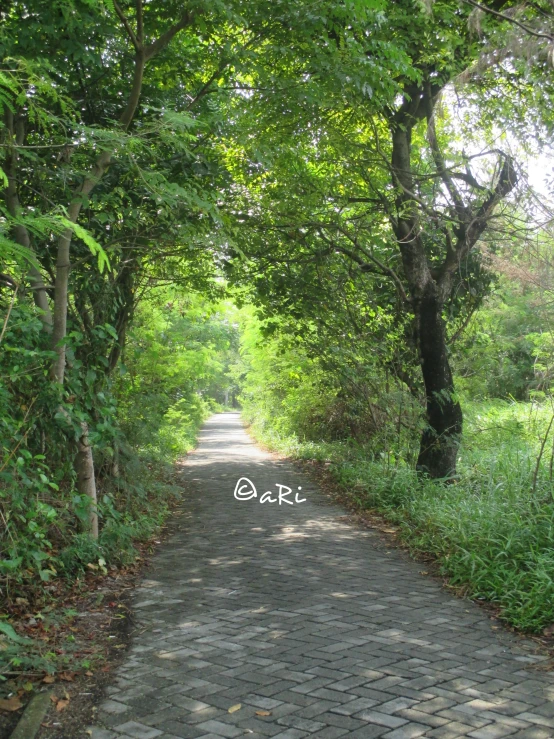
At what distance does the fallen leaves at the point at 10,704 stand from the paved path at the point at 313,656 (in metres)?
0.48

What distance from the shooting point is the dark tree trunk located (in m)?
10.0

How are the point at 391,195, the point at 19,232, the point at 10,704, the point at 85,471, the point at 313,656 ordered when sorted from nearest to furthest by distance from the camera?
the point at 10,704
the point at 313,656
the point at 19,232
the point at 85,471
the point at 391,195

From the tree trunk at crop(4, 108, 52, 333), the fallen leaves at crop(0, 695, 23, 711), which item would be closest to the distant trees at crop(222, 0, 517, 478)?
the tree trunk at crop(4, 108, 52, 333)

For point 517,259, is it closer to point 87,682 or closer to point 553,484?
point 553,484

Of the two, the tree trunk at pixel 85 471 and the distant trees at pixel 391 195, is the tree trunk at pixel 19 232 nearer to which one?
the tree trunk at pixel 85 471

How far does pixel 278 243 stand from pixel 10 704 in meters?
8.88

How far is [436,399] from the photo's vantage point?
9.98 m

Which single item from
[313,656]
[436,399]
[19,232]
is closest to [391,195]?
[436,399]

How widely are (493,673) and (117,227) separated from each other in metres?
5.82

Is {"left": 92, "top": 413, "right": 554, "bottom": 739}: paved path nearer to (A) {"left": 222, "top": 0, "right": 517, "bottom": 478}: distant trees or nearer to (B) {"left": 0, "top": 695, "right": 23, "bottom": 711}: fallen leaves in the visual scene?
(B) {"left": 0, "top": 695, "right": 23, "bottom": 711}: fallen leaves

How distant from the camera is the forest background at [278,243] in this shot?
232 inches

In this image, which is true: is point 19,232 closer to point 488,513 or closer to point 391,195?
point 488,513

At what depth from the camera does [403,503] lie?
9.37 m

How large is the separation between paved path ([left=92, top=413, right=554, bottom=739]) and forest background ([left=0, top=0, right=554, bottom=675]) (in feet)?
2.16
